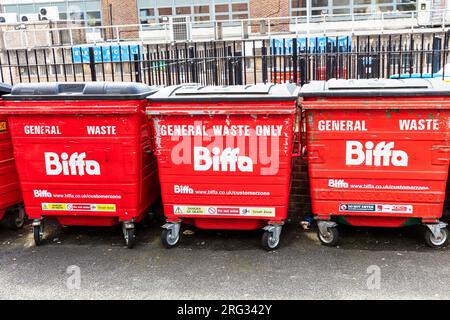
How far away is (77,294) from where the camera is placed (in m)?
4.12

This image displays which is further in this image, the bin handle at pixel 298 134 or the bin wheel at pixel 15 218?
the bin wheel at pixel 15 218

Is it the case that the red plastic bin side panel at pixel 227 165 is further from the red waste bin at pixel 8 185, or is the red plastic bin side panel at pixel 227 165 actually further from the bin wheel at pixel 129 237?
the red waste bin at pixel 8 185

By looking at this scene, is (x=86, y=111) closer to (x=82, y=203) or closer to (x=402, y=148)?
(x=82, y=203)

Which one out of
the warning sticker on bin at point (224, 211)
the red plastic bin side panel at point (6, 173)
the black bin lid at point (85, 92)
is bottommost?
the warning sticker on bin at point (224, 211)

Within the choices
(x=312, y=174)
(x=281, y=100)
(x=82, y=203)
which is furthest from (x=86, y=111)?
(x=312, y=174)

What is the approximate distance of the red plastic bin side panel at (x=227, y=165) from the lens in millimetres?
4613

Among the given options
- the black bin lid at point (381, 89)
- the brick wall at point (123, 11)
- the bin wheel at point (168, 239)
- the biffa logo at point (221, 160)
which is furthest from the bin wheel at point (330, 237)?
the brick wall at point (123, 11)

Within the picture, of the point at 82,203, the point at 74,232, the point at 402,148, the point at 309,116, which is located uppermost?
the point at 309,116

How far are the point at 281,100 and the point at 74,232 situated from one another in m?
2.73

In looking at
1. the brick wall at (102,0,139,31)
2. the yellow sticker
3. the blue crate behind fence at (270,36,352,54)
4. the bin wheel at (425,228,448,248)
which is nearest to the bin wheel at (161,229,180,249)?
the yellow sticker

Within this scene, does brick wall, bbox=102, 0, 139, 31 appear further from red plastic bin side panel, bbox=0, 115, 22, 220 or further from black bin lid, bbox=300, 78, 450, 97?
black bin lid, bbox=300, 78, 450, 97

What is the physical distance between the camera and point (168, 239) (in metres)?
4.92

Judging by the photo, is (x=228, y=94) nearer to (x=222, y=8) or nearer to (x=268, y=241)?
(x=268, y=241)

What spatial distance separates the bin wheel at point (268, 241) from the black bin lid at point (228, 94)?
4.23 ft
